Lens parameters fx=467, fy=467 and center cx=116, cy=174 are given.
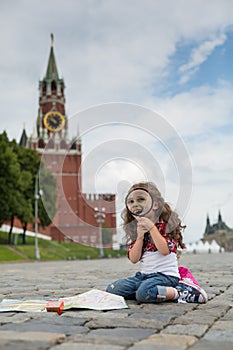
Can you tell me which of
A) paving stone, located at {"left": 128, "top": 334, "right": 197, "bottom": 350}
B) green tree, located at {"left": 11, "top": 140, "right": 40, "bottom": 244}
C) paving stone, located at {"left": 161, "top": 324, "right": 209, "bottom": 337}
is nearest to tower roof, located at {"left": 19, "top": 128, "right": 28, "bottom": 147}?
green tree, located at {"left": 11, "top": 140, "right": 40, "bottom": 244}

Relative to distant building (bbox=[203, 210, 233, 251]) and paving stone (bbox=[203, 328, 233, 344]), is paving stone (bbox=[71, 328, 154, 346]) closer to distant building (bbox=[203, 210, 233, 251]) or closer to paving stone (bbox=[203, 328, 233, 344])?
paving stone (bbox=[203, 328, 233, 344])

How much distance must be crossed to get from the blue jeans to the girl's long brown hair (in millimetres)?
386

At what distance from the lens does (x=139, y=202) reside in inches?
168

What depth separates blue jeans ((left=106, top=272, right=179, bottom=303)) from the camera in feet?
13.9

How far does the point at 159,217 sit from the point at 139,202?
1.12ft

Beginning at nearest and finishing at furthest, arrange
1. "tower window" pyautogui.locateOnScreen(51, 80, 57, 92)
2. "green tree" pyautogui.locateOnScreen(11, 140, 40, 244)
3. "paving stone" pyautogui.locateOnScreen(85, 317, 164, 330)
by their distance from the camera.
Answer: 1. "paving stone" pyautogui.locateOnScreen(85, 317, 164, 330)
2. "green tree" pyautogui.locateOnScreen(11, 140, 40, 244)
3. "tower window" pyautogui.locateOnScreen(51, 80, 57, 92)

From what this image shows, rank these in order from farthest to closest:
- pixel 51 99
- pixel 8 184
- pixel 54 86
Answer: pixel 54 86
pixel 51 99
pixel 8 184

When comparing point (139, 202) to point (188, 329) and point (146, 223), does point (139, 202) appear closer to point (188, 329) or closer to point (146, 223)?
point (146, 223)

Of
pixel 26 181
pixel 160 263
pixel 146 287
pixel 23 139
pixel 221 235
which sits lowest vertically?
pixel 146 287

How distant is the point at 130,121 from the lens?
441cm

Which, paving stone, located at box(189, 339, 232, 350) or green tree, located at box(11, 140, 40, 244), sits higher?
green tree, located at box(11, 140, 40, 244)

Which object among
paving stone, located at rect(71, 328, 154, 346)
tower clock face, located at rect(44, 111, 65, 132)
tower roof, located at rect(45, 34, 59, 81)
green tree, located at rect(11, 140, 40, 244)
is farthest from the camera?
tower roof, located at rect(45, 34, 59, 81)

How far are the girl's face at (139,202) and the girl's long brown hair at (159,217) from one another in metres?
0.06

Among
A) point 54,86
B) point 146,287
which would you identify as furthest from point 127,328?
point 54,86
